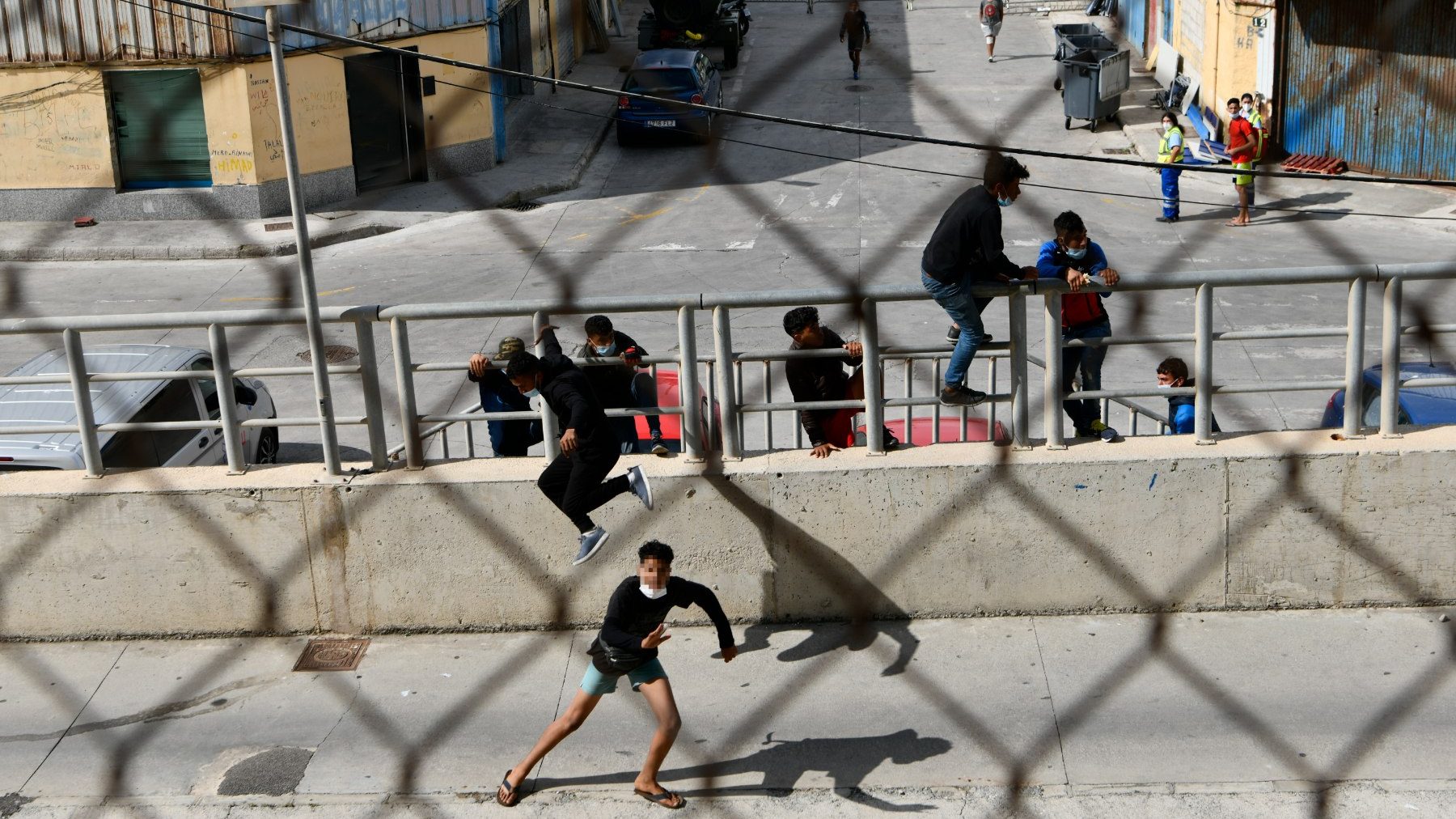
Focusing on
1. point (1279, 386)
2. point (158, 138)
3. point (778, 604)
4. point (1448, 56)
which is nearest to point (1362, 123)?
point (1448, 56)

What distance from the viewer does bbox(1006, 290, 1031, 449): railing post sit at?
3867 mm

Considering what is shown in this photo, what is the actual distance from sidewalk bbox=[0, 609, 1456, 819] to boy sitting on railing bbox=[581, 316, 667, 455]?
0.59 metres

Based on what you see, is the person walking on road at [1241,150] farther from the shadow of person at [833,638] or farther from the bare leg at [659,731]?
the bare leg at [659,731]

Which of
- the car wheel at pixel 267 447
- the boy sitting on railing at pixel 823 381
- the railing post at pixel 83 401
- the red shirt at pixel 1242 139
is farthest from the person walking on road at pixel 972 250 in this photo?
the red shirt at pixel 1242 139

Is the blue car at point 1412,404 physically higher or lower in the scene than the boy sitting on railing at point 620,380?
lower

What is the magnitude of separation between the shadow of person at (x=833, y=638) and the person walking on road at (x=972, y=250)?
2.63ft

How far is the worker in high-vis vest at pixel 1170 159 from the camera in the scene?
30.5 ft

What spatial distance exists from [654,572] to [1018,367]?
111 centimetres

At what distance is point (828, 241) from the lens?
940 centimetres

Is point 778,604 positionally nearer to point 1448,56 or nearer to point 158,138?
point 1448,56

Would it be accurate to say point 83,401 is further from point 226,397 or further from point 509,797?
point 509,797

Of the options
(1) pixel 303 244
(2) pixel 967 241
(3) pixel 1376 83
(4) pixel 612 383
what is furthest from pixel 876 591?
(3) pixel 1376 83

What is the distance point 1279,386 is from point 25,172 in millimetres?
8313

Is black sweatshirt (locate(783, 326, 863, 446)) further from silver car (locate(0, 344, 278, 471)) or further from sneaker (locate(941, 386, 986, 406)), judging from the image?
silver car (locate(0, 344, 278, 471))
